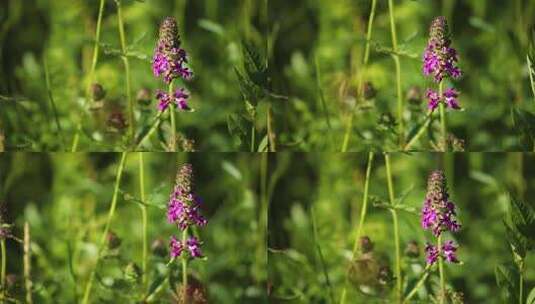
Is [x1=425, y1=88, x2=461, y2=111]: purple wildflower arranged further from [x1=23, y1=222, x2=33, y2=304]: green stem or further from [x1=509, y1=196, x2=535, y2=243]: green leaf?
[x1=23, y1=222, x2=33, y2=304]: green stem

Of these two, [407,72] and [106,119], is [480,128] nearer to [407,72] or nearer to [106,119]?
[407,72]

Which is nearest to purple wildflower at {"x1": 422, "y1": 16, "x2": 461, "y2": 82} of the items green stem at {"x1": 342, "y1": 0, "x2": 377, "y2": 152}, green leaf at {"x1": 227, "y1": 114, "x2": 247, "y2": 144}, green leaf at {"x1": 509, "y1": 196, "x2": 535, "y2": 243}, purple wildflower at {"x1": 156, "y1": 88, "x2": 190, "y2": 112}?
green stem at {"x1": 342, "y1": 0, "x2": 377, "y2": 152}

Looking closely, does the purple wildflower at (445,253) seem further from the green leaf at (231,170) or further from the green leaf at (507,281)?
the green leaf at (231,170)

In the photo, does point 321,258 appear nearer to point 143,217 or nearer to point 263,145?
point 263,145

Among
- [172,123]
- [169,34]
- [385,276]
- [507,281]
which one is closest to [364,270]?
[385,276]

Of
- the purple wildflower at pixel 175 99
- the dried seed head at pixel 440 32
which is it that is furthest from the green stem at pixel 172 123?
the dried seed head at pixel 440 32

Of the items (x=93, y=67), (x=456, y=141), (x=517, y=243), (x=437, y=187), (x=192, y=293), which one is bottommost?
(x=192, y=293)
